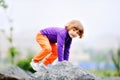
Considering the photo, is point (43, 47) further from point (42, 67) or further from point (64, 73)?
point (64, 73)

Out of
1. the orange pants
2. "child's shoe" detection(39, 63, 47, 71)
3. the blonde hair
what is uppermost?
the blonde hair

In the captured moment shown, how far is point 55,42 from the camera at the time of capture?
8820 mm

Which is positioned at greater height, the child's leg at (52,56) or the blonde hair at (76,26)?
the blonde hair at (76,26)

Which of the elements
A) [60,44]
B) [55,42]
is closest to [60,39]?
[60,44]

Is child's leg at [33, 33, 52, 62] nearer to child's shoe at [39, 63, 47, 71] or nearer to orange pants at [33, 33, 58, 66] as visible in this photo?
orange pants at [33, 33, 58, 66]

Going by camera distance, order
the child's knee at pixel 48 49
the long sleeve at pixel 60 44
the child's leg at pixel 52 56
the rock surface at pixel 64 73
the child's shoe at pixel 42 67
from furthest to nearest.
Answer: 1. the child's leg at pixel 52 56
2. the child's knee at pixel 48 49
3. the long sleeve at pixel 60 44
4. the child's shoe at pixel 42 67
5. the rock surface at pixel 64 73

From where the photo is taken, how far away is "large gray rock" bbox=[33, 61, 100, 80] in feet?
25.5

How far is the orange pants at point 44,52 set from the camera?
8602mm

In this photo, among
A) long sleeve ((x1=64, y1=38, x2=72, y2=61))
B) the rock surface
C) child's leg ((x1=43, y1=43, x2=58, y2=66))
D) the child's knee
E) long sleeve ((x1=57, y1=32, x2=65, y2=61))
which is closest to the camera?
the rock surface

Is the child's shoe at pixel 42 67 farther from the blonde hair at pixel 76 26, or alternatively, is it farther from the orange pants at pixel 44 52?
the blonde hair at pixel 76 26

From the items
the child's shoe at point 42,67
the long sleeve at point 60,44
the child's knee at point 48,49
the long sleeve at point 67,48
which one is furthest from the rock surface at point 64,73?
the long sleeve at point 67,48

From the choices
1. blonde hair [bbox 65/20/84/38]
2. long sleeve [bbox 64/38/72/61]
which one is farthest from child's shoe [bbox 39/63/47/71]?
blonde hair [bbox 65/20/84/38]

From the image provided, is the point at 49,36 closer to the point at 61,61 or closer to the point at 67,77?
the point at 61,61

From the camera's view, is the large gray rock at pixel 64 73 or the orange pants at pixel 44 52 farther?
the orange pants at pixel 44 52
